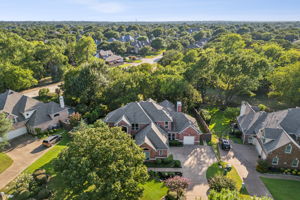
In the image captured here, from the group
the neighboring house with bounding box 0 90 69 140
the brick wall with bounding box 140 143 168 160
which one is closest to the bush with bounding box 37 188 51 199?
the brick wall with bounding box 140 143 168 160

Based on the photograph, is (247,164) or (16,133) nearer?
(247,164)

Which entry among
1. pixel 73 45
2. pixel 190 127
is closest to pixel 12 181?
pixel 190 127

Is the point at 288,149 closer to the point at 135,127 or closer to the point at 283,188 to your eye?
the point at 283,188

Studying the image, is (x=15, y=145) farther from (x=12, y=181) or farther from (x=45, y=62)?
(x=45, y=62)

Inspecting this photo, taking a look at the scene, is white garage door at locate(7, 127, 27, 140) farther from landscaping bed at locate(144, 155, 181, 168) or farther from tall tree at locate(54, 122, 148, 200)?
landscaping bed at locate(144, 155, 181, 168)

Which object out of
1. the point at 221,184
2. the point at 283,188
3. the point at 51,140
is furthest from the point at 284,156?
the point at 51,140

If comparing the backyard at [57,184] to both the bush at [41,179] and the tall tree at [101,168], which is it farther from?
the tall tree at [101,168]

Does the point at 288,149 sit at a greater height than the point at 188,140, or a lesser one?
greater
